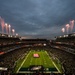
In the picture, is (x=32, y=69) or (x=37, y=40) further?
(x=37, y=40)

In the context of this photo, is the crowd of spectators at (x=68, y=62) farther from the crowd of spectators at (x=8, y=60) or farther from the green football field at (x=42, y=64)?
the crowd of spectators at (x=8, y=60)

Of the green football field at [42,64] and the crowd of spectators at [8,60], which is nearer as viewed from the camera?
the green football field at [42,64]

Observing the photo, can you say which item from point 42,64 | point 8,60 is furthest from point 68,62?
point 8,60

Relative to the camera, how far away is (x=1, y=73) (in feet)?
101

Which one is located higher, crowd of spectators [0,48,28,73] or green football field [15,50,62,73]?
crowd of spectators [0,48,28,73]

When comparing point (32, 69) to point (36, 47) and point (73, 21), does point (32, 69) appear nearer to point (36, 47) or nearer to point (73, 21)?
point (73, 21)

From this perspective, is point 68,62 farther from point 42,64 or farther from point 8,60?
point 8,60

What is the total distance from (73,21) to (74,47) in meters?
9.20

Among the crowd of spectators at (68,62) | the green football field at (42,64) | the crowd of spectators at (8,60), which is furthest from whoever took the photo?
the crowd of spectators at (8,60)

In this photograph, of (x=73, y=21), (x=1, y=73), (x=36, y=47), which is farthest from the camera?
(x=36, y=47)

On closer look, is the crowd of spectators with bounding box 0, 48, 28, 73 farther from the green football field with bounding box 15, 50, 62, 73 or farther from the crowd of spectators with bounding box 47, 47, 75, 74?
the crowd of spectators with bounding box 47, 47, 75, 74

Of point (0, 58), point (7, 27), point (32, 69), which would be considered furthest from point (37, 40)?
point (32, 69)

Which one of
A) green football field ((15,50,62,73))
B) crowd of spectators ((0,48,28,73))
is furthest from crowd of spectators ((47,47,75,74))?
crowd of spectators ((0,48,28,73))

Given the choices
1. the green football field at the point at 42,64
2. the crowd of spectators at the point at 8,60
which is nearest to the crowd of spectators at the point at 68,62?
the green football field at the point at 42,64
